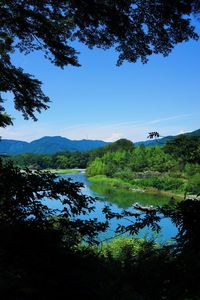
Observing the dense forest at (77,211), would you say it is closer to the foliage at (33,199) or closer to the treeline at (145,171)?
the foliage at (33,199)

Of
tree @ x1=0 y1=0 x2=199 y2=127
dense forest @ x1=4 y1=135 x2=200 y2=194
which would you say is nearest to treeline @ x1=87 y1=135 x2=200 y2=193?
dense forest @ x1=4 y1=135 x2=200 y2=194

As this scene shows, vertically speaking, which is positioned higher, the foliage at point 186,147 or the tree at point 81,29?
the tree at point 81,29

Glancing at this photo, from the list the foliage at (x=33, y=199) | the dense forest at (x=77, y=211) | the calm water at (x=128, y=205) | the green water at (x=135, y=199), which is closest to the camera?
the dense forest at (x=77, y=211)

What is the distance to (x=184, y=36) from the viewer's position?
18.0 feet

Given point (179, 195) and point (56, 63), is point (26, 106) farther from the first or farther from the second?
point (179, 195)

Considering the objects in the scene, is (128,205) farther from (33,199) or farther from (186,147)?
(33,199)

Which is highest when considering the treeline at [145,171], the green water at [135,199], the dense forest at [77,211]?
the dense forest at [77,211]

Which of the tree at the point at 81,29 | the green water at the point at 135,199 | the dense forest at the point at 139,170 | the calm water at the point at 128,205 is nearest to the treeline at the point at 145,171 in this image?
the dense forest at the point at 139,170

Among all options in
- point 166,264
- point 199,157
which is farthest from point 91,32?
point 166,264

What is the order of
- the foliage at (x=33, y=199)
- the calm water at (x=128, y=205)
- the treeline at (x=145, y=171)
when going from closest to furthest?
the foliage at (x=33, y=199) < the calm water at (x=128, y=205) < the treeline at (x=145, y=171)

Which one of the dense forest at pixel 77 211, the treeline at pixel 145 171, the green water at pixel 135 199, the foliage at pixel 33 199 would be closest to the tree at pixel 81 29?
the dense forest at pixel 77 211

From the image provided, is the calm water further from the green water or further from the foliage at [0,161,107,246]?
the foliage at [0,161,107,246]

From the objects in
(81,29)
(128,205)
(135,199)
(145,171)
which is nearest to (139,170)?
(145,171)

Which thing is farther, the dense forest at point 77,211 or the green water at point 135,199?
the green water at point 135,199
